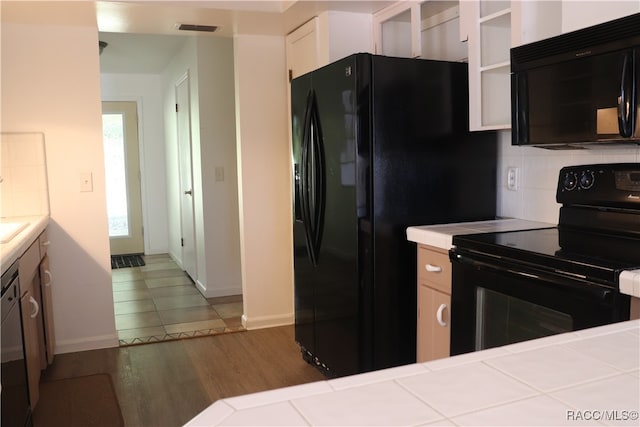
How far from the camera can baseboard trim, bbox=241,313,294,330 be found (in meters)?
3.83

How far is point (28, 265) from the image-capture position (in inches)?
97.7

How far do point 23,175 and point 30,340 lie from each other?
1300 millimetres

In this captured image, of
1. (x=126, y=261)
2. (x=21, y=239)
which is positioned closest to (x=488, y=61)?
(x=21, y=239)

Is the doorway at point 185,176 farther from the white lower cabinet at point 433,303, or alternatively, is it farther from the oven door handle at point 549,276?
the oven door handle at point 549,276

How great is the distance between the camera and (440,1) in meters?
2.74

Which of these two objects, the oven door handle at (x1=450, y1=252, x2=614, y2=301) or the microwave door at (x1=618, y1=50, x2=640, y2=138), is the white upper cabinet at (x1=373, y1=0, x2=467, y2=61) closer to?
the microwave door at (x1=618, y1=50, x2=640, y2=138)

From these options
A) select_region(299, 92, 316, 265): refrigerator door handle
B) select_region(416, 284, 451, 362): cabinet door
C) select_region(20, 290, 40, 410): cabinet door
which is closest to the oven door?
select_region(416, 284, 451, 362): cabinet door

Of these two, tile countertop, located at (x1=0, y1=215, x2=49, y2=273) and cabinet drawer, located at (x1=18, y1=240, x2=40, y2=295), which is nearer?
tile countertop, located at (x1=0, y1=215, x2=49, y2=273)

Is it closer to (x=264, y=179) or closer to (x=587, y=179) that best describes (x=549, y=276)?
(x=587, y=179)

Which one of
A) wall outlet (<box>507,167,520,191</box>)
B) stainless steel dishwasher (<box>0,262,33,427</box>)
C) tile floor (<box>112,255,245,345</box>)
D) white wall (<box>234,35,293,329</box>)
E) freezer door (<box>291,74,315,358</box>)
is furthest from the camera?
tile floor (<box>112,255,245,345</box>)

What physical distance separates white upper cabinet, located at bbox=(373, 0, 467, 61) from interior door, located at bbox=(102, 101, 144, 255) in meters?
4.48

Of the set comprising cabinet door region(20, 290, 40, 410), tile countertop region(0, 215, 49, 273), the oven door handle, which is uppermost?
tile countertop region(0, 215, 49, 273)

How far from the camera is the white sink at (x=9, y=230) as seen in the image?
230 cm

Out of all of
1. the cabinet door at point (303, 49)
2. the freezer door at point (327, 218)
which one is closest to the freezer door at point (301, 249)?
the freezer door at point (327, 218)
